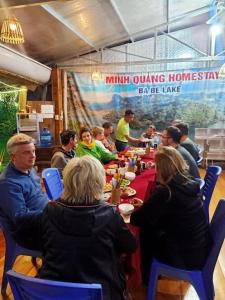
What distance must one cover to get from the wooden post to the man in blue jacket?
4.51m

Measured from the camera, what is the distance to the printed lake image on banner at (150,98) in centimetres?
625

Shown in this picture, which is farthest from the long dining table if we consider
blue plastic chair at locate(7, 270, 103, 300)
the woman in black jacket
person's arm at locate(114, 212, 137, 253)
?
blue plastic chair at locate(7, 270, 103, 300)

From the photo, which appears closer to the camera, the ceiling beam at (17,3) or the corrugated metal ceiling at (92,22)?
the ceiling beam at (17,3)

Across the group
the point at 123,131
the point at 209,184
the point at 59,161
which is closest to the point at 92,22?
the point at 123,131

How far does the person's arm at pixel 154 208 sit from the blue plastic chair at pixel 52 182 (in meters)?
0.94

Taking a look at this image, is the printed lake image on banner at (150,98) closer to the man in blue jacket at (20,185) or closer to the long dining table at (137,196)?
the long dining table at (137,196)

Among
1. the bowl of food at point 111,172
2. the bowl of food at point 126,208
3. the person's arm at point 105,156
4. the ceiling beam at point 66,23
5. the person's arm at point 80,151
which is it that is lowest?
the bowl of food at point 126,208

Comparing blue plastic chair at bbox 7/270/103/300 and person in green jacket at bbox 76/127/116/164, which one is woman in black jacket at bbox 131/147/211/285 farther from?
person in green jacket at bbox 76/127/116/164

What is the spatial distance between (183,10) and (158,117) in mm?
2407

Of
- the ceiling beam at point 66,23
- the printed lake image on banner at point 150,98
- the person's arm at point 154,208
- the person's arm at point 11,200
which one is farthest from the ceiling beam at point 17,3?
the printed lake image on banner at point 150,98

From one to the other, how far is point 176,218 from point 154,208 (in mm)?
145

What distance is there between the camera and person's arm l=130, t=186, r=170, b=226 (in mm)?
1546

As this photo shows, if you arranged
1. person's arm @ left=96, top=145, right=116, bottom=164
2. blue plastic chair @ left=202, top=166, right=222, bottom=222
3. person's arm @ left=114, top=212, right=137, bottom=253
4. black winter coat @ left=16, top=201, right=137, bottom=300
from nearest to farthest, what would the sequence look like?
black winter coat @ left=16, top=201, right=137, bottom=300 < person's arm @ left=114, top=212, right=137, bottom=253 < blue plastic chair @ left=202, top=166, right=222, bottom=222 < person's arm @ left=96, top=145, right=116, bottom=164

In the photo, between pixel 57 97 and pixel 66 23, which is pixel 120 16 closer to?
pixel 66 23
